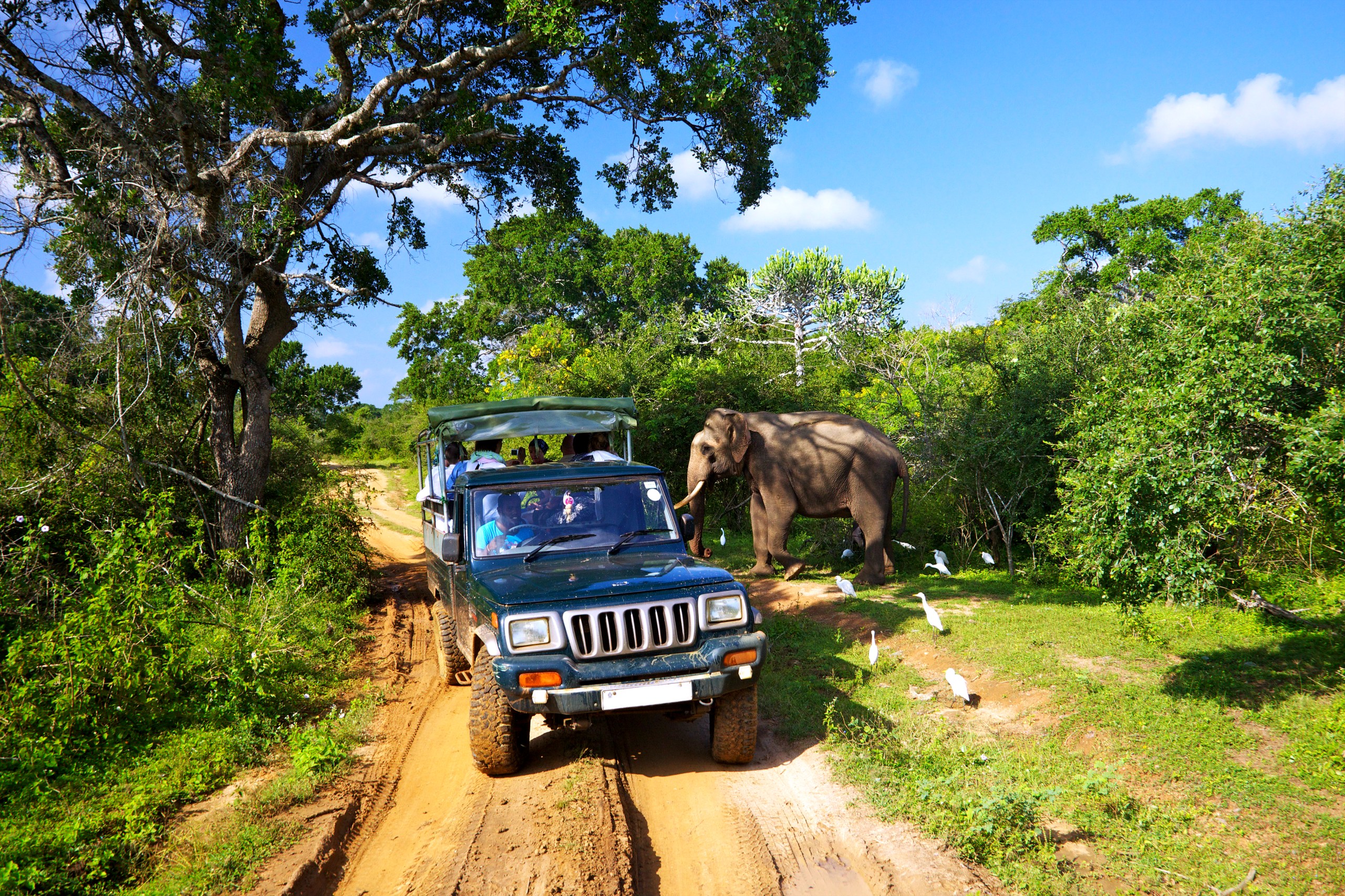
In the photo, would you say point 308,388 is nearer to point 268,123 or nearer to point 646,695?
point 268,123

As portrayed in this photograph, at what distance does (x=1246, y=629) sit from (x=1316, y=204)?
13.2ft

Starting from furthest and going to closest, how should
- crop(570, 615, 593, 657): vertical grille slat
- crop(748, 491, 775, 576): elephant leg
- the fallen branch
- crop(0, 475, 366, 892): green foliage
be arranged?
crop(748, 491, 775, 576): elephant leg
the fallen branch
crop(570, 615, 593, 657): vertical grille slat
crop(0, 475, 366, 892): green foliage

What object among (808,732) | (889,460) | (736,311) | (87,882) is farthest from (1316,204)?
(736,311)

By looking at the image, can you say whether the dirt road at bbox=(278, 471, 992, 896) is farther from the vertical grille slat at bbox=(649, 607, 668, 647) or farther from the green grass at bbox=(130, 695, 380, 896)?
the vertical grille slat at bbox=(649, 607, 668, 647)

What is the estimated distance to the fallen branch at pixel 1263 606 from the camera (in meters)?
7.21

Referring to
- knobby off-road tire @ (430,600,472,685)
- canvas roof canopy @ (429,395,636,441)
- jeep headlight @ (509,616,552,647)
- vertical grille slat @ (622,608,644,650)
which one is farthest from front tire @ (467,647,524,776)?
canvas roof canopy @ (429,395,636,441)

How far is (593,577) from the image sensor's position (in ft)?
18.3

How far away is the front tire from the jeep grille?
0.62 metres

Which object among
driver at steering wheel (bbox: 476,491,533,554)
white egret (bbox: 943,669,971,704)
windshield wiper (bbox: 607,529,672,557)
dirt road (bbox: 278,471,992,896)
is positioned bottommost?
dirt road (bbox: 278,471,992,896)

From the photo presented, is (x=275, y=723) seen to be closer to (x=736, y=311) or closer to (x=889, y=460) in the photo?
(x=889, y=460)

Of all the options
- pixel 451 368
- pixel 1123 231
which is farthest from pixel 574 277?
pixel 1123 231

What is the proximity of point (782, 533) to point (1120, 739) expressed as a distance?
6.26 meters

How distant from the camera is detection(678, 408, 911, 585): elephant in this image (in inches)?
443

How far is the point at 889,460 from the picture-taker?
11.3 meters
